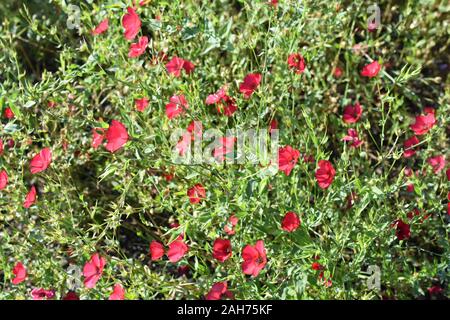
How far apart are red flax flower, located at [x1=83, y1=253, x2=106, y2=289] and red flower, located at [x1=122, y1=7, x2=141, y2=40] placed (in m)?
0.58

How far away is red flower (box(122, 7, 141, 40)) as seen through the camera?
196cm

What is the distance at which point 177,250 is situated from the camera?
6.18 feet

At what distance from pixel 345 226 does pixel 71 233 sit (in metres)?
0.76

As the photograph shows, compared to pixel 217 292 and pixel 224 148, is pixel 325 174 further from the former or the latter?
pixel 217 292

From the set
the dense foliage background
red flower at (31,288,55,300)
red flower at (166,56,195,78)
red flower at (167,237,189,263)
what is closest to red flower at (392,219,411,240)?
the dense foliage background

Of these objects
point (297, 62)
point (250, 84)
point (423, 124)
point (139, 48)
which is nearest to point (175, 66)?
point (139, 48)

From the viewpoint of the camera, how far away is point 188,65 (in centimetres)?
215

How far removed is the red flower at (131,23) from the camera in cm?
196

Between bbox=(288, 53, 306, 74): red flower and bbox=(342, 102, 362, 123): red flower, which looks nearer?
bbox=(288, 53, 306, 74): red flower

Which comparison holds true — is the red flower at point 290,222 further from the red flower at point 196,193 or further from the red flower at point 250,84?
the red flower at point 250,84

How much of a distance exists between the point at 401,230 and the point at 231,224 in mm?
466

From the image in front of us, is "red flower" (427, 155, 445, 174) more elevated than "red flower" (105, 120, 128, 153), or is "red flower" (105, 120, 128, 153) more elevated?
"red flower" (105, 120, 128, 153)

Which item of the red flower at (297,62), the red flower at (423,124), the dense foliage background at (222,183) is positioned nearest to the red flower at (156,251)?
the dense foliage background at (222,183)

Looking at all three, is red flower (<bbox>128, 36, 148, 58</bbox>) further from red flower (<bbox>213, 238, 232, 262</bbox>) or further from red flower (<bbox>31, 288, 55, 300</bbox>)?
red flower (<bbox>31, 288, 55, 300</bbox>)
